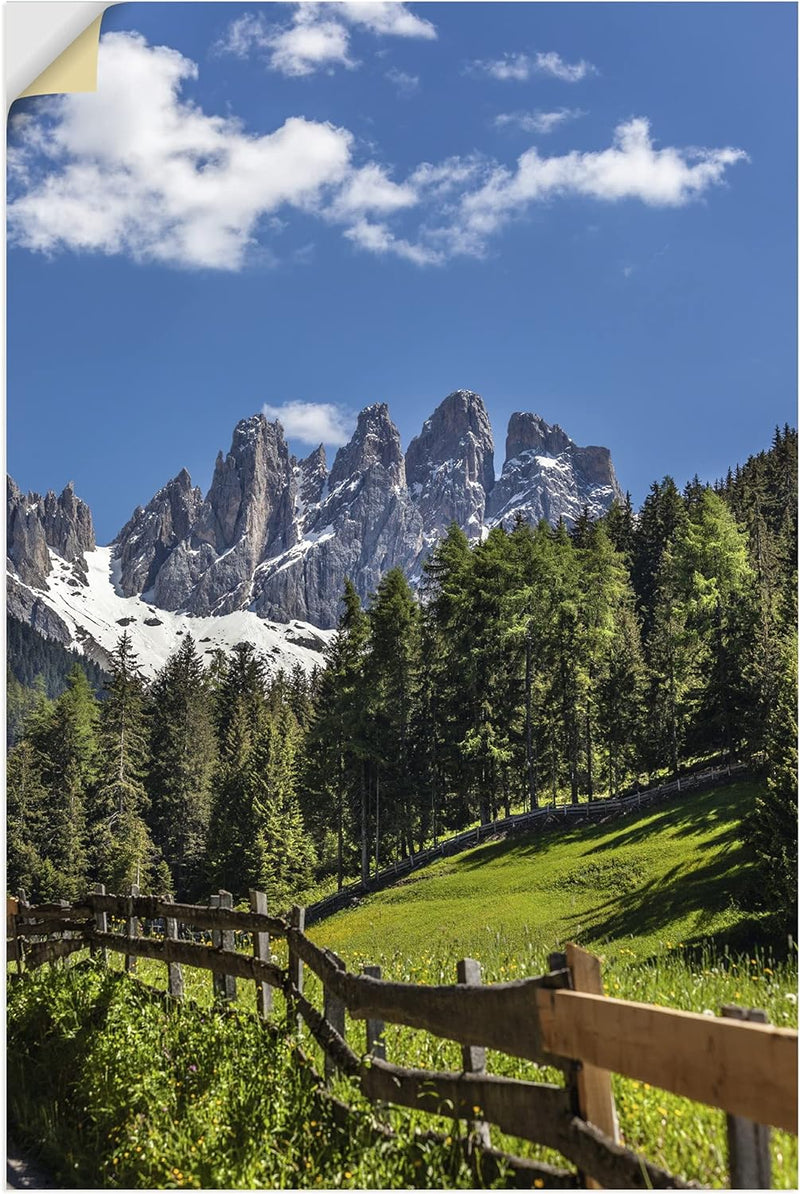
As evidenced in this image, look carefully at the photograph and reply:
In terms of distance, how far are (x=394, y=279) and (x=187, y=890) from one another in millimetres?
47006

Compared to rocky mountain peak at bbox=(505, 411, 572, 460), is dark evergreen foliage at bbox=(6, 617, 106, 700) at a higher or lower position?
lower

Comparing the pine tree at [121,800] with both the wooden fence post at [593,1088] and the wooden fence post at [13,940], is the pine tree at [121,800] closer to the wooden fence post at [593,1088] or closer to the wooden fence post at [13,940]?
the wooden fence post at [13,940]

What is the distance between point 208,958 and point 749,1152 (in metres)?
5.79

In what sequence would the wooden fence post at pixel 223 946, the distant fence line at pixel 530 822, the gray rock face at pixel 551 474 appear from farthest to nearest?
the gray rock face at pixel 551 474 < the distant fence line at pixel 530 822 < the wooden fence post at pixel 223 946

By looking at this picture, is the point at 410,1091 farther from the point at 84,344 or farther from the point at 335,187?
the point at 84,344

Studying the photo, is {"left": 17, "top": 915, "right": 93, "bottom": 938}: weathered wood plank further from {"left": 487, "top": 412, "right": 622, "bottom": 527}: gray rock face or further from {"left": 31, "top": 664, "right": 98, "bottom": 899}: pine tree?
{"left": 487, "top": 412, "right": 622, "bottom": 527}: gray rock face

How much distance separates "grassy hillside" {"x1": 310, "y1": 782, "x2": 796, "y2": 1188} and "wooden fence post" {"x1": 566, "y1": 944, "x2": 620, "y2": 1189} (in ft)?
1.75

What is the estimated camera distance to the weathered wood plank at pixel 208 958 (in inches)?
269

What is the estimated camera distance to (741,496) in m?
59.4

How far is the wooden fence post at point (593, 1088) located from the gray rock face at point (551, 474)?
142 m

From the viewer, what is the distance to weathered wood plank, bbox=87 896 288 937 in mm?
7051

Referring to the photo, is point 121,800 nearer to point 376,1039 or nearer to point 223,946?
point 223,946

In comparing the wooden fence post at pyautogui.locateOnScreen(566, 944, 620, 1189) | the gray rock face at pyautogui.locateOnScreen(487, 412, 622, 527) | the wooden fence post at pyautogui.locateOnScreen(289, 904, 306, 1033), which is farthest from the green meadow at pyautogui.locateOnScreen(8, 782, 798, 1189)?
the gray rock face at pyautogui.locateOnScreen(487, 412, 622, 527)

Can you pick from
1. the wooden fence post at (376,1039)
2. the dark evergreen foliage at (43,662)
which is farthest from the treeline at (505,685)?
the dark evergreen foliage at (43,662)
